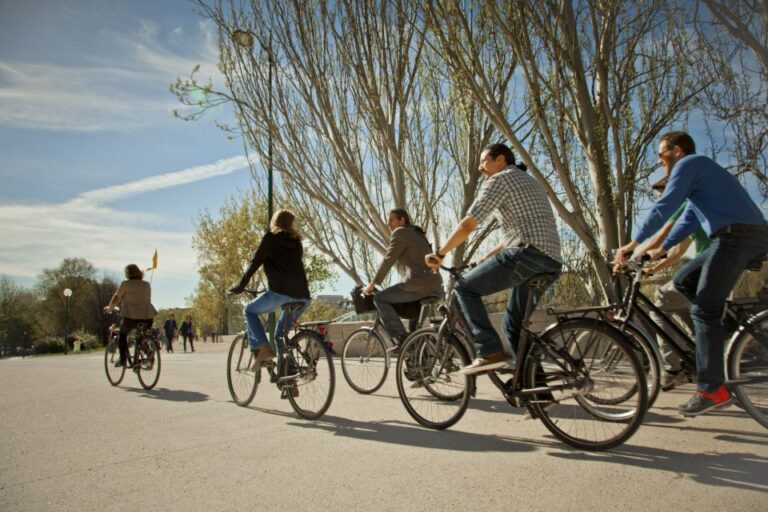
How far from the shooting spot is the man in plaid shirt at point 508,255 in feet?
12.8

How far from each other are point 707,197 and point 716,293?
2.11ft

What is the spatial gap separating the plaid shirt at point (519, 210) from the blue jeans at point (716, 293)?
3.16ft

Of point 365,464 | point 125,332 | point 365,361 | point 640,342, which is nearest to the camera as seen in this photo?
point 365,464

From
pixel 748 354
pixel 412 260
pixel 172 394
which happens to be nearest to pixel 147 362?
pixel 172 394

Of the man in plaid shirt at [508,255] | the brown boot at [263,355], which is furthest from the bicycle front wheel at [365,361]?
the man in plaid shirt at [508,255]

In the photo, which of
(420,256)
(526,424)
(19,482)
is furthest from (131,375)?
(526,424)

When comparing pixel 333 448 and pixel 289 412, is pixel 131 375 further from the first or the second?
pixel 333 448

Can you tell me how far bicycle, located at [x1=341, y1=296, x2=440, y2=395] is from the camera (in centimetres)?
668

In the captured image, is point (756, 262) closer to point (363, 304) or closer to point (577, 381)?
point (577, 381)

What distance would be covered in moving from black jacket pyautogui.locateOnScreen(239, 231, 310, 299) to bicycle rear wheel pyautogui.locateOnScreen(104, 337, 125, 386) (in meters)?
4.08

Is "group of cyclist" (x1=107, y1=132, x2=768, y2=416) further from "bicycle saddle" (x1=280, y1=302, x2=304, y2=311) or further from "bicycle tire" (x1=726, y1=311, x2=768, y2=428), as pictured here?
"bicycle saddle" (x1=280, y1=302, x2=304, y2=311)

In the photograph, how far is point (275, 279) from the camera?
5.61 metres

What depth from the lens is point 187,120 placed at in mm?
11633

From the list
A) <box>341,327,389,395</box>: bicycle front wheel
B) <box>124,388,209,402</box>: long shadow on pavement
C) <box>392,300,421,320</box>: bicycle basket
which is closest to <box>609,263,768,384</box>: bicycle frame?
<box>392,300,421,320</box>: bicycle basket
